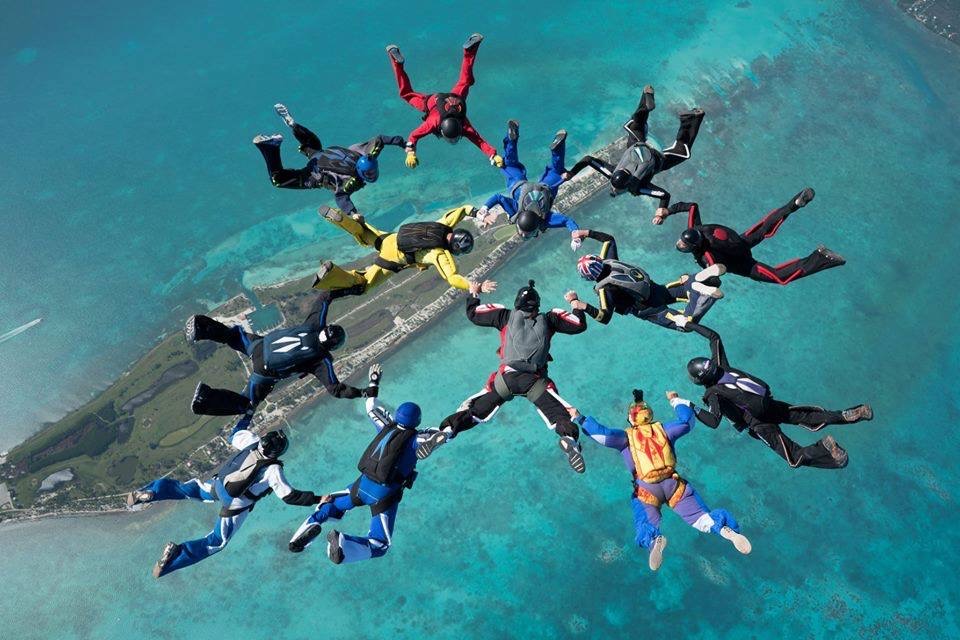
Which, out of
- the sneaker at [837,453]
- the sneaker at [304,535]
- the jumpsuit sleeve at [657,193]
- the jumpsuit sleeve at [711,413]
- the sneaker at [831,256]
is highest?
the sneaker at [831,256]

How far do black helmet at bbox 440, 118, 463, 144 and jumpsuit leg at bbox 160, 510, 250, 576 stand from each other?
27.1 ft

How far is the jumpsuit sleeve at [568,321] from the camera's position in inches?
453

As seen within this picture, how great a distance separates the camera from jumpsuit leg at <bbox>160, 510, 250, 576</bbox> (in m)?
11.0

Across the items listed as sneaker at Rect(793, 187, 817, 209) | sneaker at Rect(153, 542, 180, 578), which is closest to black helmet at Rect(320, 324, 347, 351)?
sneaker at Rect(153, 542, 180, 578)

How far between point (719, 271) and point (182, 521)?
12.2 meters

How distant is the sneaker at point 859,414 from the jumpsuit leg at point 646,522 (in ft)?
11.4

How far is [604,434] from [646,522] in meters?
1.63

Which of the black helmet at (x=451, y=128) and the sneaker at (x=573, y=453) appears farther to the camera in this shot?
the black helmet at (x=451, y=128)

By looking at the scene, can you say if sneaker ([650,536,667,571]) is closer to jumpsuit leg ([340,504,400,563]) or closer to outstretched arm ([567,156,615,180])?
jumpsuit leg ([340,504,400,563])

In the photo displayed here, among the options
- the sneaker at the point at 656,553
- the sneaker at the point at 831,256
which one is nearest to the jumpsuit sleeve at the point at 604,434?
the sneaker at the point at 656,553

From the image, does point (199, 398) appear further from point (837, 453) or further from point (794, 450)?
point (837, 453)

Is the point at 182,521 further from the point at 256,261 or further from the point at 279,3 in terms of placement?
the point at 279,3

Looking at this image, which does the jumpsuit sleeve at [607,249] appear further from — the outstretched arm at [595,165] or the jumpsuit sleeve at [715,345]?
the jumpsuit sleeve at [715,345]

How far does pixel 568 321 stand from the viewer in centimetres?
1152
